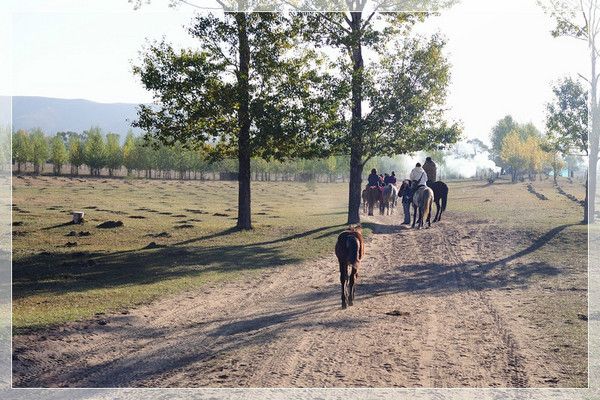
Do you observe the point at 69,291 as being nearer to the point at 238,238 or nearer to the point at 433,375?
the point at 238,238

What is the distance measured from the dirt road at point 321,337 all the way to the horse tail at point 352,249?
42.6 inches

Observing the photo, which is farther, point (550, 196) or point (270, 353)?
point (550, 196)

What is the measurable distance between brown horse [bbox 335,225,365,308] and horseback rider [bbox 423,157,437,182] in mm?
3146

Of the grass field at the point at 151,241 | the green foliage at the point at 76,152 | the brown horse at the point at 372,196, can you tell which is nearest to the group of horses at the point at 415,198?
the brown horse at the point at 372,196

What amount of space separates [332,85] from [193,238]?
23.8 feet

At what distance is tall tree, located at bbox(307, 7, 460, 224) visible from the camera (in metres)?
13.6

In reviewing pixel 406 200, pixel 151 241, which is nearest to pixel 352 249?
pixel 406 200

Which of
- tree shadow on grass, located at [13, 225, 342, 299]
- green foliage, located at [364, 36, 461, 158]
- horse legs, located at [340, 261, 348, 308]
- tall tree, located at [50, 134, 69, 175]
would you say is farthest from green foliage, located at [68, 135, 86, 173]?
horse legs, located at [340, 261, 348, 308]

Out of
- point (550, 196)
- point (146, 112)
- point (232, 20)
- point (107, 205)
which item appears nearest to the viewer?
point (232, 20)

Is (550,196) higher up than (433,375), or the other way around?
(550,196)

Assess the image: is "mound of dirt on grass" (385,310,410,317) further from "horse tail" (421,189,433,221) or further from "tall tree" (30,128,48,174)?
"tall tree" (30,128,48,174)

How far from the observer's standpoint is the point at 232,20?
1584 cm

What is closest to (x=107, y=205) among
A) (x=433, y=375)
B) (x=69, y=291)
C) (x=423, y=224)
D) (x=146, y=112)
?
(x=146, y=112)

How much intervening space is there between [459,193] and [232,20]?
25.8ft
